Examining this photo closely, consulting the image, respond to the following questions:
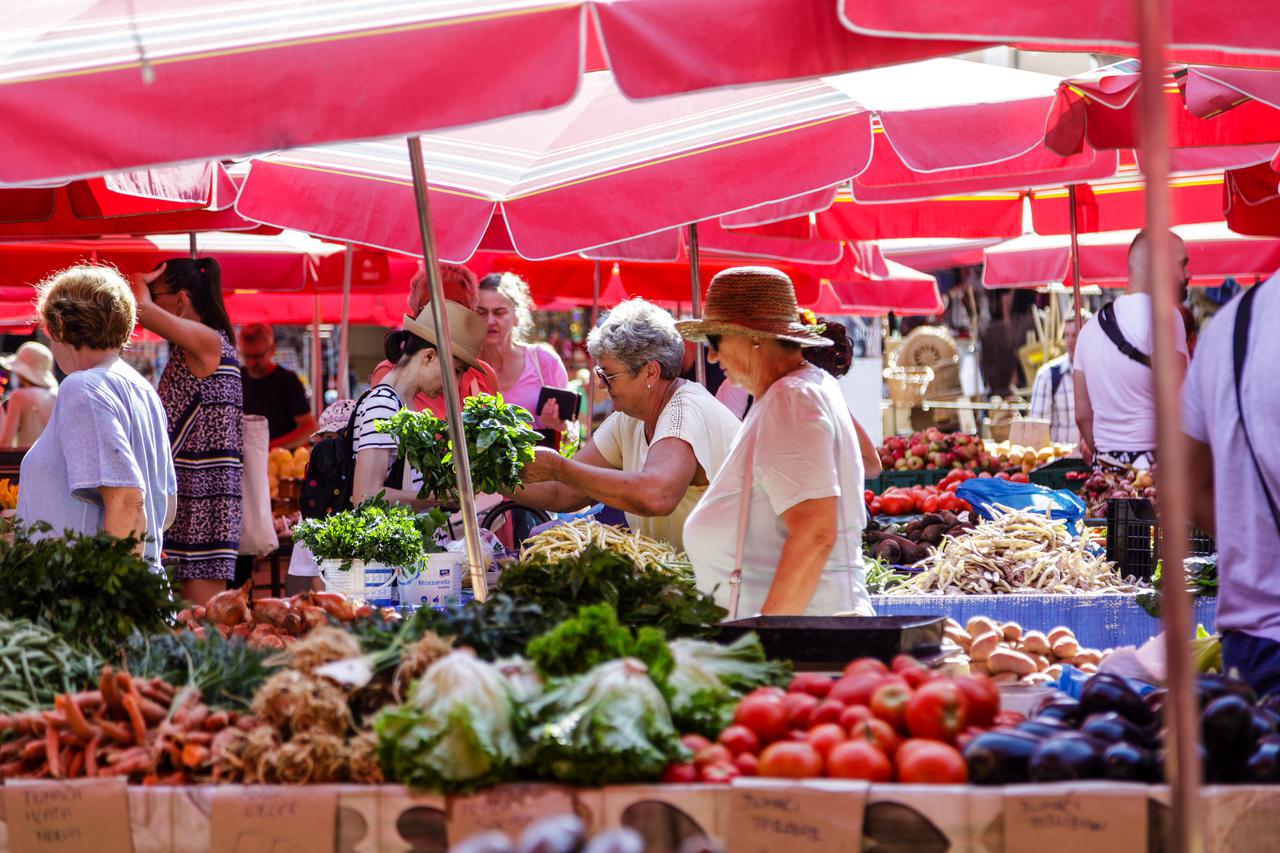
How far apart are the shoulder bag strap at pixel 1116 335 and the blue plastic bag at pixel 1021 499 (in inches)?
32.1

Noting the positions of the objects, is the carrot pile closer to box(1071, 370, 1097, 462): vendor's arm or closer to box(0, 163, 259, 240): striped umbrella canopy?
box(0, 163, 259, 240): striped umbrella canopy

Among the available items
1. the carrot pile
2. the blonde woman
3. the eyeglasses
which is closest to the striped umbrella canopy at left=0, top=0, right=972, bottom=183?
the carrot pile

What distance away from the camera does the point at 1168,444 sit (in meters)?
1.79

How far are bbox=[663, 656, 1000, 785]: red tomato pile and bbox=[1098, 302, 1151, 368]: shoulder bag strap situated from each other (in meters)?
4.40

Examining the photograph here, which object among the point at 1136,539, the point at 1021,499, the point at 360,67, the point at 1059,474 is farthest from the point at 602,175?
the point at 1059,474

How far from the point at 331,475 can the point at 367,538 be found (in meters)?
0.95

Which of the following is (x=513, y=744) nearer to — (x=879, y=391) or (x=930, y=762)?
(x=930, y=762)

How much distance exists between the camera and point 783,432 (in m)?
3.86

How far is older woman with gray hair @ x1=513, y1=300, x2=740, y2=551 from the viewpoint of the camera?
4.81 metres

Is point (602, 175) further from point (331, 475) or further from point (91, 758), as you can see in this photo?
point (91, 758)

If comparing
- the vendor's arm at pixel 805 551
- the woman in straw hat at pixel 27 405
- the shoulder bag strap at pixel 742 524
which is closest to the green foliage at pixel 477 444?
the shoulder bag strap at pixel 742 524

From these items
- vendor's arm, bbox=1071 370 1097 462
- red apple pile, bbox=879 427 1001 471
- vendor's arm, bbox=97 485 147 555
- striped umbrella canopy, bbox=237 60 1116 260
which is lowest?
vendor's arm, bbox=97 485 147 555

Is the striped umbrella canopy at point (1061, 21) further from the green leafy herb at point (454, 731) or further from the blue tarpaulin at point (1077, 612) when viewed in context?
the blue tarpaulin at point (1077, 612)

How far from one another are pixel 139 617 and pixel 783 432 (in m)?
1.76
